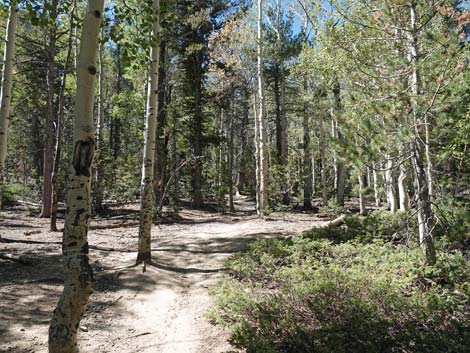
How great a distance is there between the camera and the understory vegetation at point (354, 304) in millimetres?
3672

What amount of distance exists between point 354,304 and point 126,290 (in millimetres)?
3757

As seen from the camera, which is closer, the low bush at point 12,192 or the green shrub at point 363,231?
the green shrub at point 363,231

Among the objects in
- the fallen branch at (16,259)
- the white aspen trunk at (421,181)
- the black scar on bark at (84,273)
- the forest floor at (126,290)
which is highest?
the white aspen trunk at (421,181)

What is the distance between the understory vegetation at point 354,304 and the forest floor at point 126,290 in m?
0.49

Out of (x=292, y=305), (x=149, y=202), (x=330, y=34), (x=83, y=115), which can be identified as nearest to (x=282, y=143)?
(x=330, y=34)

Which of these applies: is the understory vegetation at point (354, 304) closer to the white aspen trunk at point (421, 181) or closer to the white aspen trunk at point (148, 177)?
the white aspen trunk at point (421, 181)

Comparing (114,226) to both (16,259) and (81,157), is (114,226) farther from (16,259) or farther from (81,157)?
(81,157)

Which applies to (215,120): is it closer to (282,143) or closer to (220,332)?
(282,143)

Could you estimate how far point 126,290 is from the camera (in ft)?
19.5

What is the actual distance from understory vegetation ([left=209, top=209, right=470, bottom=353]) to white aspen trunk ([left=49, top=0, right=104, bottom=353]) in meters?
1.75

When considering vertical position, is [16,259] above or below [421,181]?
below

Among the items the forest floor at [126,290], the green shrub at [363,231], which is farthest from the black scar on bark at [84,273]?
the green shrub at [363,231]

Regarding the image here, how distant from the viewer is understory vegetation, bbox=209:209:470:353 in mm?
3672

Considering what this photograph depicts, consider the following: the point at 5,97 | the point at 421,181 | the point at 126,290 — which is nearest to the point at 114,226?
the point at 5,97
